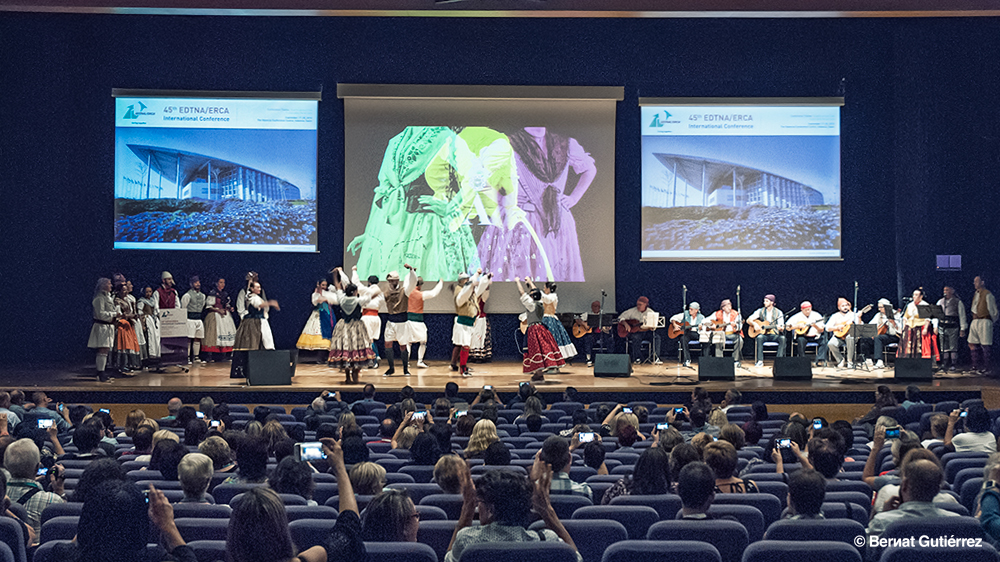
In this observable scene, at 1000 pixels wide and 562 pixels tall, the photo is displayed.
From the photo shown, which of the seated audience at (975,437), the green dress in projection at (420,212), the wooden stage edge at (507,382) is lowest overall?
the wooden stage edge at (507,382)

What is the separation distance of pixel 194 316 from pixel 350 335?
12.2ft

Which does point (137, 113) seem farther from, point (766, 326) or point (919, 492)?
point (919, 492)

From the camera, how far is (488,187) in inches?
546

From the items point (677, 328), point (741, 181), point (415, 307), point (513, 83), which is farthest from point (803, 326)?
point (513, 83)

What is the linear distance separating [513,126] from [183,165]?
5.12 meters

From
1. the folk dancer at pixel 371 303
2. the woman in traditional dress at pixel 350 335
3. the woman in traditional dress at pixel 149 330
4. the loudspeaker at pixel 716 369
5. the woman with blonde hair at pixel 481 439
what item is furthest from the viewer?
the woman in traditional dress at pixel 149 330

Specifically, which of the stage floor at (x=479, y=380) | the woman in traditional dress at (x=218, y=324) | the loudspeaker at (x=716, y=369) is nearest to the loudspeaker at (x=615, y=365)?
the stage floor at (x=479, y=380)

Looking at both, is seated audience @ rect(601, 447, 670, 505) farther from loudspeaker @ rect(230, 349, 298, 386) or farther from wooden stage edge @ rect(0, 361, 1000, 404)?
loudspeaker @ rect(230, 349, 298, 386)

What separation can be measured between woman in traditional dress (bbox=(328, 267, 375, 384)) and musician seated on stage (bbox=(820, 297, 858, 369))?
248 inches

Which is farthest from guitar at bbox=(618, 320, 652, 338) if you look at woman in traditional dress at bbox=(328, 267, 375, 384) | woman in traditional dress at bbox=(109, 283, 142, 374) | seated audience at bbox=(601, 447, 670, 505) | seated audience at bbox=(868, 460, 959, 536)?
seated audience at bbox=(868, 460, 959, 536)

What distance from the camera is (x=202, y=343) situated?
43.8ft

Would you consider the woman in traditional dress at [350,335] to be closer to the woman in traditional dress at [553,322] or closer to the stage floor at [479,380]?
the stage floor at [479,380]

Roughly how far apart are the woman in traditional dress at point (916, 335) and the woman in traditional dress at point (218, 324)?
941 centimetres

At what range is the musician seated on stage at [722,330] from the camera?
39.9 ft
